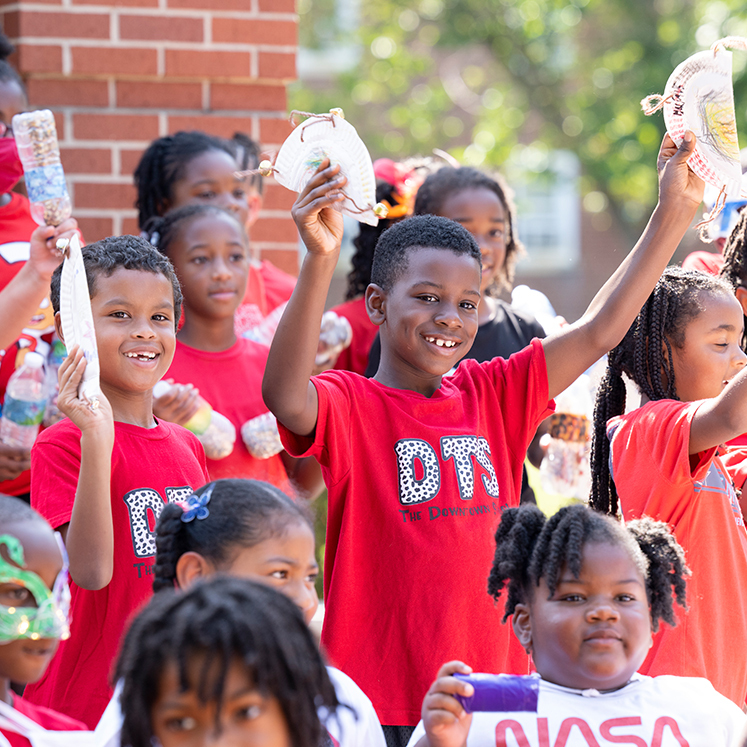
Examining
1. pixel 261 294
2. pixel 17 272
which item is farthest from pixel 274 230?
pixel 17 272

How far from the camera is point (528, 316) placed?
411 cm

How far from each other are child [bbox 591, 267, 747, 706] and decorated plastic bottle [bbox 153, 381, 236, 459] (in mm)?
1219

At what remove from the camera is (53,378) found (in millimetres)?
3676

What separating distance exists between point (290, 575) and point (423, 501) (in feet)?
2.09

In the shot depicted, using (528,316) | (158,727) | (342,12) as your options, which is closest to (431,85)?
(342,12)

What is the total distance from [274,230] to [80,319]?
2422 mm

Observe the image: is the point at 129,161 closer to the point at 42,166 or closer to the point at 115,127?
Result: the point at 115,127

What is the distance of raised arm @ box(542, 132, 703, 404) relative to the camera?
3059mm

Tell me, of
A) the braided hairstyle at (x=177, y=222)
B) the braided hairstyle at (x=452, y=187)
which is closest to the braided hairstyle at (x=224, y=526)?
the braided hairstyle at (x=177, y=222)

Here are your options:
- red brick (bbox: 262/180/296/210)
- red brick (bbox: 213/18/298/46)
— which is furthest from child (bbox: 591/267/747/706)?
red brick (bbox: 213/18/298/46)

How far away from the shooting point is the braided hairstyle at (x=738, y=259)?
13.5ft

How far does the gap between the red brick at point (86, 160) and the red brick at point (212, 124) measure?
316mm

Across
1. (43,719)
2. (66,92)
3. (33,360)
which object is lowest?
(43,719)

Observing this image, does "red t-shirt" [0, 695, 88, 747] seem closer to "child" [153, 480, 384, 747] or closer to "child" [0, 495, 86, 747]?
"child" [0, 495, 86, 747]
